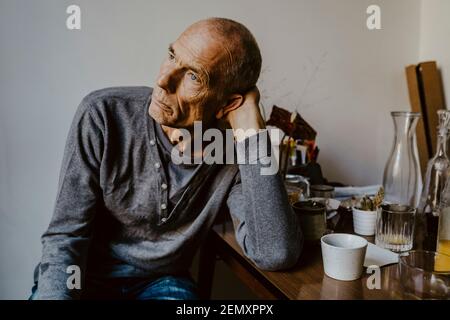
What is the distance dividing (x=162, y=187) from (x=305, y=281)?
0.43m

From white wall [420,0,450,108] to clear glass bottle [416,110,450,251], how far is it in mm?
744

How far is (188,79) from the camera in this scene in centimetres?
100

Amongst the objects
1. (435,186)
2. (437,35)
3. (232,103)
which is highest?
(437,35)

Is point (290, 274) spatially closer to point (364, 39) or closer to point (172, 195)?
point (172, 195)

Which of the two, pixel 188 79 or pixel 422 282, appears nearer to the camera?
pixel 422 282

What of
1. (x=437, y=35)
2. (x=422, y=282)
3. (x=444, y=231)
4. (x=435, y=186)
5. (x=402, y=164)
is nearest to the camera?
(x=422, y=282)

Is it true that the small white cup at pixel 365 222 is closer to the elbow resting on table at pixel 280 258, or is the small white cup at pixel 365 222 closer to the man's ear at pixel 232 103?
the elbow resting on table at pixel 280 258

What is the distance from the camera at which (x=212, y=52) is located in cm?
98

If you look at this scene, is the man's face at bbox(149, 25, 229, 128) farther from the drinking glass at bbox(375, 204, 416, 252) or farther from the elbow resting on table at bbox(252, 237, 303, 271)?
the drinking glass at bbox(375, 204, 416, 252)

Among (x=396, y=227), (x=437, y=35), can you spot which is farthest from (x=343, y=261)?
Result: (x=437, y=35)

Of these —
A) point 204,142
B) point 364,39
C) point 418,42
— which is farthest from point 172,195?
point 418,42

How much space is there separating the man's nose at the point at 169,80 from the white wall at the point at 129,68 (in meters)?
0.48

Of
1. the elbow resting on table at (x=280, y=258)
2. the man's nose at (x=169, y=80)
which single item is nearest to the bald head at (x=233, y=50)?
the man's nose at (x=169, y=80)

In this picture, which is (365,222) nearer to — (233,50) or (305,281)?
(305,281)
